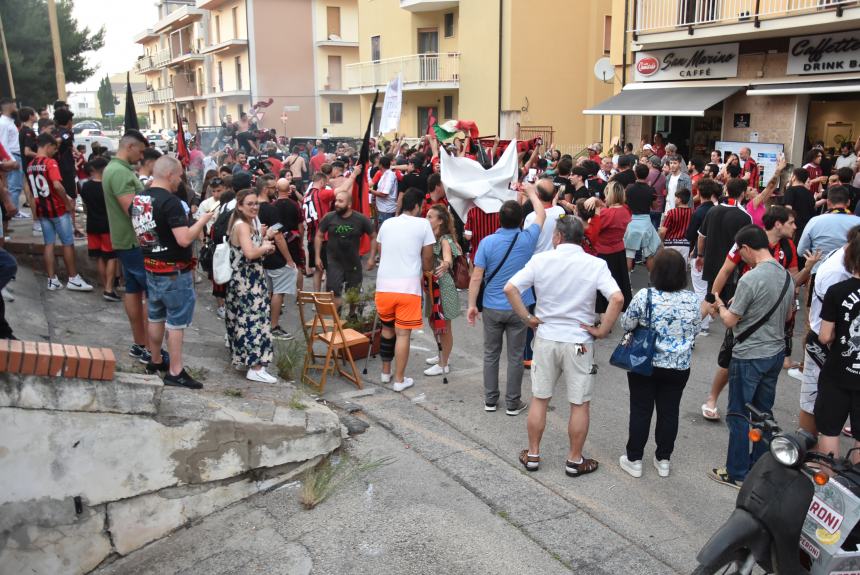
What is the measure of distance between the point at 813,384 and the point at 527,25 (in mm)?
22444

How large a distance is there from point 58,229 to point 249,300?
11.3 feet

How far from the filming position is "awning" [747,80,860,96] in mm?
13898

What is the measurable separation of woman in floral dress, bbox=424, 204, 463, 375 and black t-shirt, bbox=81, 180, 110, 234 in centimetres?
379

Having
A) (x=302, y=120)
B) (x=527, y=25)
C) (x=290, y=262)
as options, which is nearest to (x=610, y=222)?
(x=290, y=262)

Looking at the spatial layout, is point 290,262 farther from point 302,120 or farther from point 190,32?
point 190,32

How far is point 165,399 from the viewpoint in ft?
16.0

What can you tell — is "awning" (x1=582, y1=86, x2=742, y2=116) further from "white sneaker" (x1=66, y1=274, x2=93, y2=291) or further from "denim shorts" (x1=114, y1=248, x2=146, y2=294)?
"denim shorts" (x1=114, y1=248, x2=146, y2=294)

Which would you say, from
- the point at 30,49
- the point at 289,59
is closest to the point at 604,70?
the point at 30,49

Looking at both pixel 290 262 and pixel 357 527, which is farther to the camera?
pixel 290 262

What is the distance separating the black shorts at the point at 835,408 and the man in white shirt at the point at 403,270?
11.0ft

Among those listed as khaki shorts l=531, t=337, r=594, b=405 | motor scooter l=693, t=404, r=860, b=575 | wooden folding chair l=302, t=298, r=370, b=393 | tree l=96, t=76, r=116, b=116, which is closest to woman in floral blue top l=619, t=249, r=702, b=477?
khaki shorts l=531, t=337, r=594, b=405

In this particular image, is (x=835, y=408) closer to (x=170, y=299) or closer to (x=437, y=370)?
(x=437, y=370)

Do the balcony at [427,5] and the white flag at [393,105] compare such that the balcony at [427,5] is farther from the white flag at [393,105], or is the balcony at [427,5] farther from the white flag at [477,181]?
the white flag at [477,181]

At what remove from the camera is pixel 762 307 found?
16.0ft
